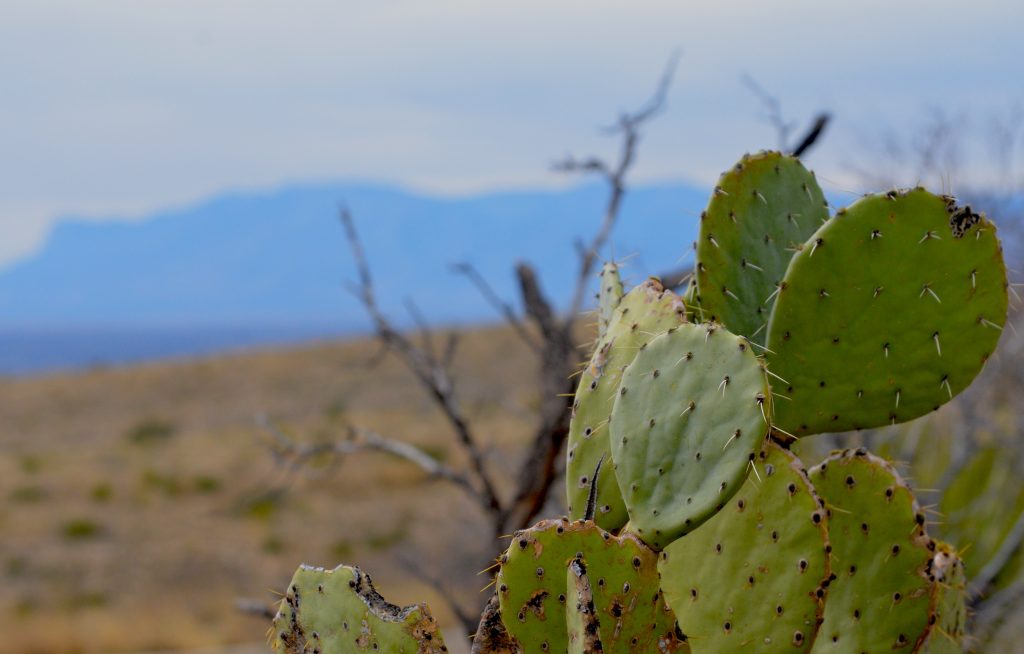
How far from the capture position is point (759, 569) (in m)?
1.35

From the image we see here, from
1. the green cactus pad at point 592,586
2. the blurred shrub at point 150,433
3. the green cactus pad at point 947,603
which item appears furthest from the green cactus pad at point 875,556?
the blurred shrub at point 150,433

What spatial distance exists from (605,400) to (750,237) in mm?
349

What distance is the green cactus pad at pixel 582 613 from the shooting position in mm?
1048

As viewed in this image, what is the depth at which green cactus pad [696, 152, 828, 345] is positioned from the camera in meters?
1.54

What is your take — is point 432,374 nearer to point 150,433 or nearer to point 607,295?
point 607,295

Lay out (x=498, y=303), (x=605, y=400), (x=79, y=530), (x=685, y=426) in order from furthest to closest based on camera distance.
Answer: (x=79, y=530) → (x=498, y=303) → (x=605, y=400) → (x=685, y=426)

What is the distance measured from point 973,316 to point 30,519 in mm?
21364

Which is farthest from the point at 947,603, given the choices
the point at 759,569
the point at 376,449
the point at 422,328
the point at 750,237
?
the point at 422,328

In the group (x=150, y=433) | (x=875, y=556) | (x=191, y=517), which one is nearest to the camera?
(x=875, y=556)

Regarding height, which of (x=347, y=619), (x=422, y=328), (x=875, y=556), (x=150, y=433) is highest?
(x=875, y=556)

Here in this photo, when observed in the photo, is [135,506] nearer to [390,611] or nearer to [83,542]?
[83,542]

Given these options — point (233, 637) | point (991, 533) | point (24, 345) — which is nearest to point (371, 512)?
point (233, 637)

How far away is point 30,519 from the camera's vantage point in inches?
801

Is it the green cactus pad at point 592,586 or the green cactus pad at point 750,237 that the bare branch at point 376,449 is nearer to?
the green cactus pad at point 750,237
